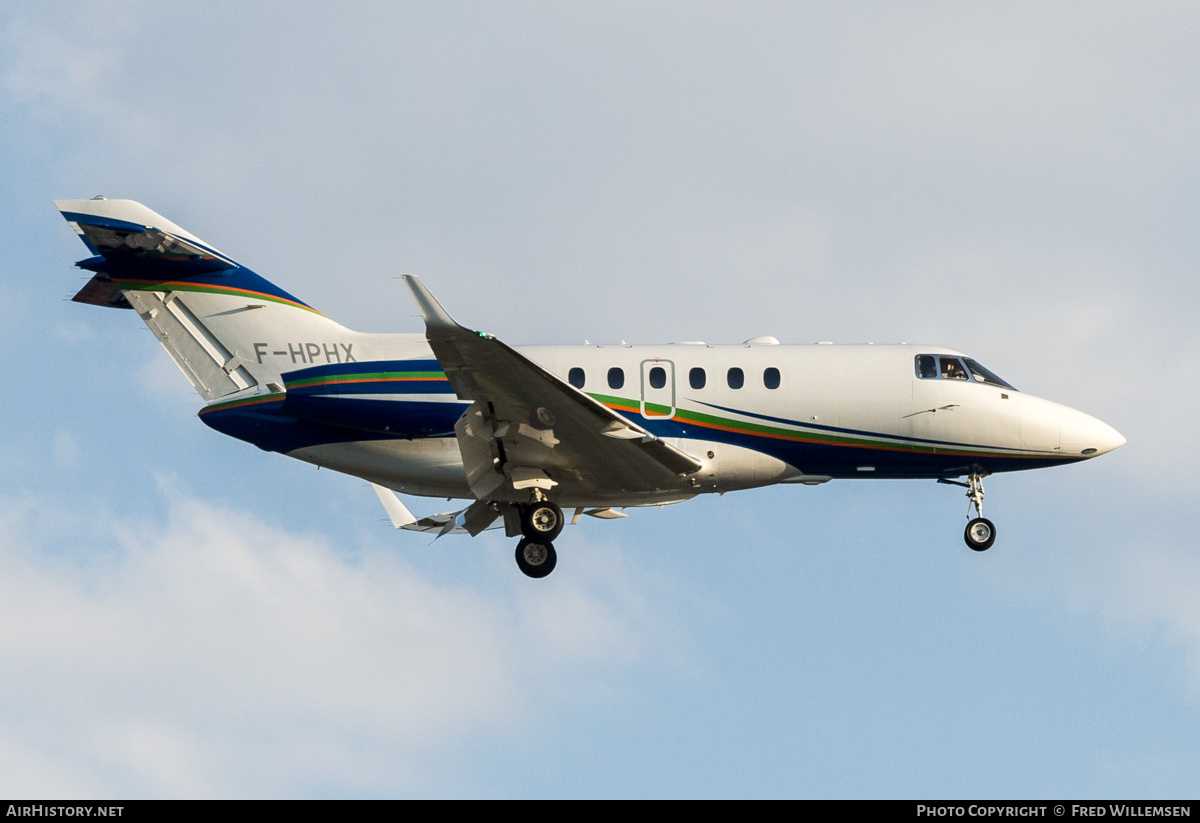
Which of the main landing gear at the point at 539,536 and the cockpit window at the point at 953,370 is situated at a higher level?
the cockpit window at the point at 953,370

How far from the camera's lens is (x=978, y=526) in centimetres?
2597

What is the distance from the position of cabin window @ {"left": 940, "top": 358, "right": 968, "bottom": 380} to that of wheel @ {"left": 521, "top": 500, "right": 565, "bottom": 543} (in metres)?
7.45

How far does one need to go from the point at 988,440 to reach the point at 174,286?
1524cm

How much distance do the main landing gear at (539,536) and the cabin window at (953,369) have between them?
745 cm

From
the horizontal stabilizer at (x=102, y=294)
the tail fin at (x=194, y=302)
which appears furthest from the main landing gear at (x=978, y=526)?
the horizontal stabilizer at (x=102, y=294)

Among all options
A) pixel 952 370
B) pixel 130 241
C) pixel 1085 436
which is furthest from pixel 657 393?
pixel 130 241

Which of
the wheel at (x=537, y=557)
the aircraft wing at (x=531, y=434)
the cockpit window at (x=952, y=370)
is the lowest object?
the wheel at (x=537, y=557)

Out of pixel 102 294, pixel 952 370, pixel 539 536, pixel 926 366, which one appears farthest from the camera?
pixel 102 294

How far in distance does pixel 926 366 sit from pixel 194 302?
13529mm

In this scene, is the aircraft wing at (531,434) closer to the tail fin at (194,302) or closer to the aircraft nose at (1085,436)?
the tail fin at (194,302)

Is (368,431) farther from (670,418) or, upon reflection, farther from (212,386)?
(670,418)

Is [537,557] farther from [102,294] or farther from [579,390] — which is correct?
[102,294]

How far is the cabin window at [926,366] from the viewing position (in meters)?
→ 25.5
